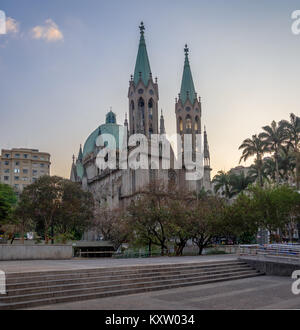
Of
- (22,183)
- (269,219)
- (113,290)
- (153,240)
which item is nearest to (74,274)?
(113,290)

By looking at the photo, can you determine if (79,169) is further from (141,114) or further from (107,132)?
(141,114)

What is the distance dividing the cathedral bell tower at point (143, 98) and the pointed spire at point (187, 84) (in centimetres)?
666

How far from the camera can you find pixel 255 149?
4353 cm

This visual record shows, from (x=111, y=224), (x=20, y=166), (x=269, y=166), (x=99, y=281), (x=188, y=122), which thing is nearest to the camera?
(x=99, y=281)

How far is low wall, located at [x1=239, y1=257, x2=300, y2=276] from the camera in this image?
1761 cm

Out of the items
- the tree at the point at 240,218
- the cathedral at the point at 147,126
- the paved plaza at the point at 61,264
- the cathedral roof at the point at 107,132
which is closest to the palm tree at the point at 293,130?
the tree at the point at 240,218

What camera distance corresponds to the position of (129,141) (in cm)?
6394

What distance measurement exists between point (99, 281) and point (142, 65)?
59.1 metres

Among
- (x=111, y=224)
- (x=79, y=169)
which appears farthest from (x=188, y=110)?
(x=79, y=169)

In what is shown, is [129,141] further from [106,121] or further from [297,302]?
[297,302]

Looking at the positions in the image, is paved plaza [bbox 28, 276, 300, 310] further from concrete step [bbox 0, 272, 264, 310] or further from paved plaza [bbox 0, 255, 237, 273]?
paved plaza [bbox 0, 255, 237, 273]

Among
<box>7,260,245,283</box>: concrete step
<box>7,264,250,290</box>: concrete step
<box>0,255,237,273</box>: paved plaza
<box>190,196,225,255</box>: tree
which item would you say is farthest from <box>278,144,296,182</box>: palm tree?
<box>7,264,250,290</box>: concrete step

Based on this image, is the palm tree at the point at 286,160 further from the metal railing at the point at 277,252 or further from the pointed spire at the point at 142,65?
the pointed spire at the point at 142,65
